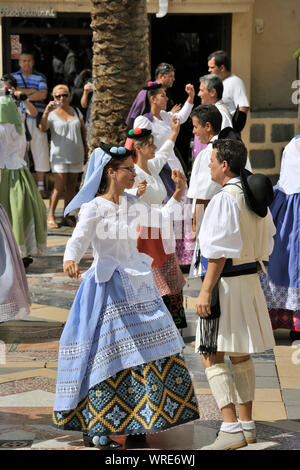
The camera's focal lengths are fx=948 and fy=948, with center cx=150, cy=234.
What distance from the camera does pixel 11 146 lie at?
9383 mm

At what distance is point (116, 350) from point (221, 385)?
58 centimetres

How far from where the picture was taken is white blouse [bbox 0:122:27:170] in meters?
9.11

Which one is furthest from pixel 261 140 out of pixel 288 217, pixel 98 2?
pixel 288 217

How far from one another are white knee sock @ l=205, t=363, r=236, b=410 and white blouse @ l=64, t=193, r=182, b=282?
0.66 meters

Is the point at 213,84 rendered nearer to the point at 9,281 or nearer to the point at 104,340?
the point at 9,281

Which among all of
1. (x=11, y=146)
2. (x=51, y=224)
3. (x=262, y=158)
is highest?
(x=11, y=146)

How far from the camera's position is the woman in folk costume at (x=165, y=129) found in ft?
28.9

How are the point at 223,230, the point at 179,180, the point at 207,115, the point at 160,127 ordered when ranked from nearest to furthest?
the point at 223,230, the point at 179,180, the point at 207,115, the point at 160,127

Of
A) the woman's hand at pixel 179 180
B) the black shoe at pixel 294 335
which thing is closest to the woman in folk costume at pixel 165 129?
the black shoe at pixel 294 335

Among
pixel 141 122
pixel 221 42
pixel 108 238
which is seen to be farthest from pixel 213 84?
pixel 221 42

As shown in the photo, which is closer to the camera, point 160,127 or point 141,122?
point 141,122

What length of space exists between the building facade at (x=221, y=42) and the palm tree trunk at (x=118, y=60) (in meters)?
1.90

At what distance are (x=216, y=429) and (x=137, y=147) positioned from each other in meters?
2.19

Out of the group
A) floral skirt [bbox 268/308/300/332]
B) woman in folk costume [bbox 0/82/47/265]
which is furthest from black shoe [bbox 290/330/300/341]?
woman in folk costume [bbox 0/82/47/265]
